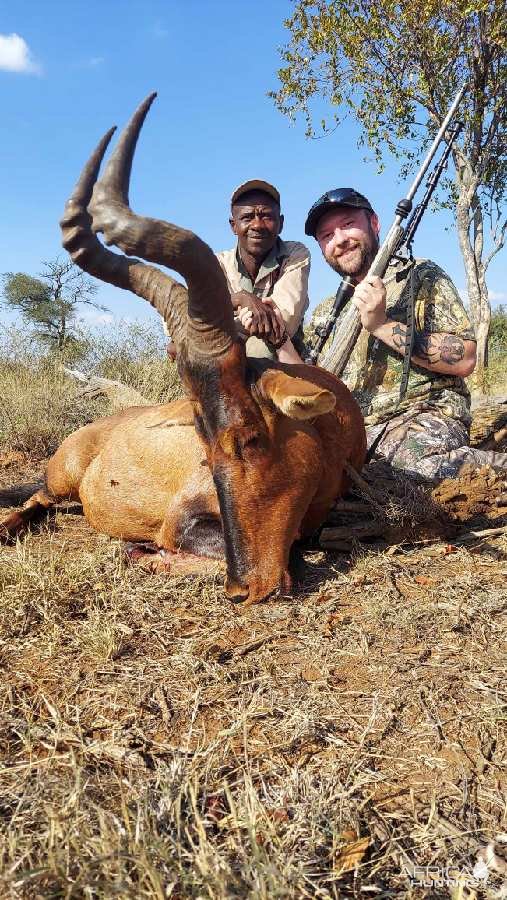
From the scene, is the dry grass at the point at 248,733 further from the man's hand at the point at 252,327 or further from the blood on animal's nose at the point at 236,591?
the man's hand at the point at 252,327

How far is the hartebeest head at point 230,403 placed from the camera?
3.06 m

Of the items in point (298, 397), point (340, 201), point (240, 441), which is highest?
point (340, 201)

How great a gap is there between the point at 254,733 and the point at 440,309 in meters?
4.35

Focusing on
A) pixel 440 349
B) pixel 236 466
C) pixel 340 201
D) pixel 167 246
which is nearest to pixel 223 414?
pixel 236 466

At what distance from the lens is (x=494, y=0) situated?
13.2m

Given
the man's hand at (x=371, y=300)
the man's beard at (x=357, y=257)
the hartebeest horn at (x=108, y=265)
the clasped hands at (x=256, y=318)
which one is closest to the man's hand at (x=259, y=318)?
the clasped hands at (x=256, y=318)

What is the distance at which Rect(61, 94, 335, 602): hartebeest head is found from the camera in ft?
10.1

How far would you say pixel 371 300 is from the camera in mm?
5281

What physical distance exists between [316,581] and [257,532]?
50cm

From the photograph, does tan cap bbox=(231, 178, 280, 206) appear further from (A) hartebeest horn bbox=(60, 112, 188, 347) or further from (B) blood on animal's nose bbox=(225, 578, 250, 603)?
(B) blood on animal's nose bbox=(225, 578, 250, 603)

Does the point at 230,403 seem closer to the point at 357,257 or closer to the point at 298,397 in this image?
the point at 298,397

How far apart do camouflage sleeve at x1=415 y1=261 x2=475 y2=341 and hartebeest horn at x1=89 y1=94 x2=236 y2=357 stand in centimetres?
278

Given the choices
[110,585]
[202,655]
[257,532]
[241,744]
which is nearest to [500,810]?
[241,744]

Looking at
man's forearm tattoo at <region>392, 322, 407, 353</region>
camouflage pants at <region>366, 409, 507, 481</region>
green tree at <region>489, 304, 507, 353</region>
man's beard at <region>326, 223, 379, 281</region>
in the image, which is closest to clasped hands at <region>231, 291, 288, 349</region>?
man's forearm tattoo at <region>392, 322, 407, 353</region>
